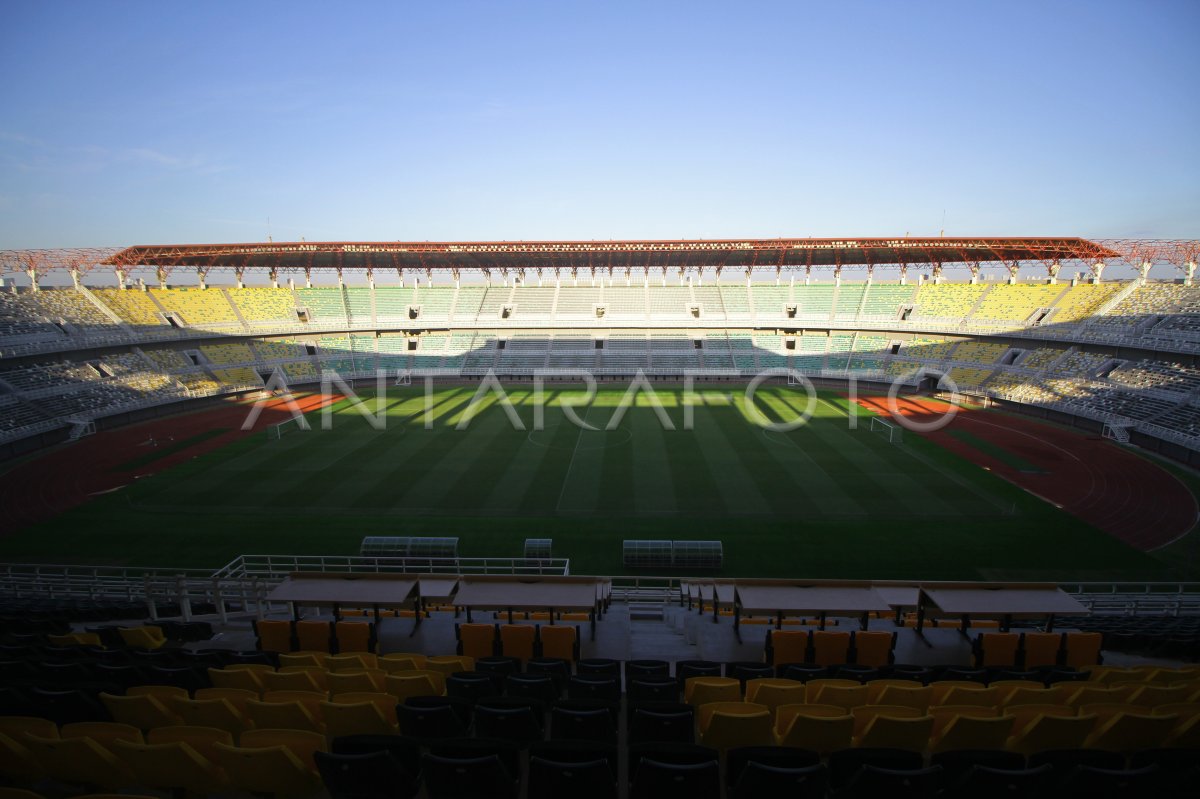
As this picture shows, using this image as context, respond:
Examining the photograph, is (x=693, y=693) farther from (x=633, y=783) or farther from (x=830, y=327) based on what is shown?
(x=830, y=327)

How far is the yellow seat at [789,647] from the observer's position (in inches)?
335

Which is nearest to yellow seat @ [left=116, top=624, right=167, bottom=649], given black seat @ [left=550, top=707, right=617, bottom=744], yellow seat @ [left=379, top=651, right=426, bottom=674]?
yellow seat @ [left=379, top=651, right=426, bottom=674]

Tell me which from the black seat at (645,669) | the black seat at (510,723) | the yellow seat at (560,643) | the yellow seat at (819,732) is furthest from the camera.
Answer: the yellow seat at (560,643)

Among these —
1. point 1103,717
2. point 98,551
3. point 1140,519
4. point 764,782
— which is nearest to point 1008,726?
point 1103,717

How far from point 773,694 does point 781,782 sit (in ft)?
7.80

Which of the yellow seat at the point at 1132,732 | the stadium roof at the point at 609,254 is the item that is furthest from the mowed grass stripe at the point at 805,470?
the stadium roof at the point at 609,254

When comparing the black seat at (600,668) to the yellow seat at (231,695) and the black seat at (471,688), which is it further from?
the yellow seat at (231,695)

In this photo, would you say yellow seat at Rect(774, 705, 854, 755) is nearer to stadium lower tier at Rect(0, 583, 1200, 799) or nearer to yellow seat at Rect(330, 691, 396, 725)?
stadium lower tier at Rect(0, 583, 1200, 799)

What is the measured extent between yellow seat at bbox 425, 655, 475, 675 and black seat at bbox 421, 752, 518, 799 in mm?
3432

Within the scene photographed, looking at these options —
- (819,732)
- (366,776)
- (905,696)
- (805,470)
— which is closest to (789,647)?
(905,696)

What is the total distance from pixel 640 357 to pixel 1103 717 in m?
51.6

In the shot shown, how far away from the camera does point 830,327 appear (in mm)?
57969

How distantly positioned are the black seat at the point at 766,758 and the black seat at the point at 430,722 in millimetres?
2384

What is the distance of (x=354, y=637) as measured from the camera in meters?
9.05
